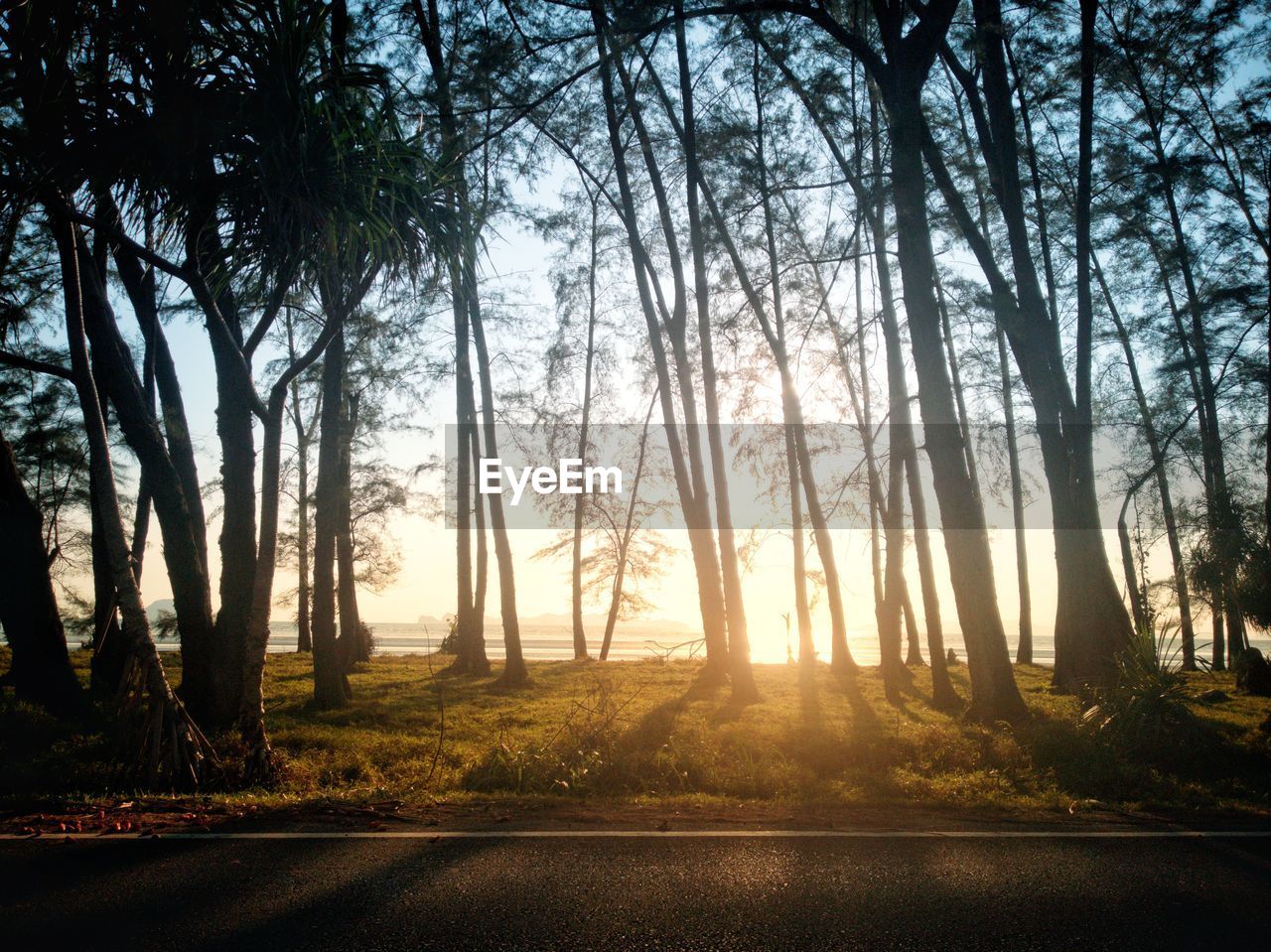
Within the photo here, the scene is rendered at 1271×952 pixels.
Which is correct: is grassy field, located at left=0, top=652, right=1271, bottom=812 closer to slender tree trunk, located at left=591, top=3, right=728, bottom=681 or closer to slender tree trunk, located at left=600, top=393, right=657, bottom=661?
slender tree trunk, located at left=591, top=3, right=728, bottom=681

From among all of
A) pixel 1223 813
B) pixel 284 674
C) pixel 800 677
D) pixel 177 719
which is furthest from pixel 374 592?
pixel 1223 813

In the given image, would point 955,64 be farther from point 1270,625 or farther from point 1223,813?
point 1223,813

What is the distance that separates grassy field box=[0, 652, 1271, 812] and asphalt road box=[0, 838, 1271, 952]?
1.78m

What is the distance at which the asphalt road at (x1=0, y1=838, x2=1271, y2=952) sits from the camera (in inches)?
159

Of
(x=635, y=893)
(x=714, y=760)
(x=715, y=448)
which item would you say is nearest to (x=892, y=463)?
(x=715, y=448)

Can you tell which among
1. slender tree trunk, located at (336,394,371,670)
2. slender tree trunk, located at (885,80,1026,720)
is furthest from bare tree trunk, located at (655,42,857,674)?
slender tree trunk, located at (336,394,371,670)

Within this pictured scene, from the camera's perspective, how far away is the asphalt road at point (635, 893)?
4043mm

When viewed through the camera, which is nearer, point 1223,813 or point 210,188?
point 1223,813

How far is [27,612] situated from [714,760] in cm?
940

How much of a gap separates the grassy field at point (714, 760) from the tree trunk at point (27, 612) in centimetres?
44

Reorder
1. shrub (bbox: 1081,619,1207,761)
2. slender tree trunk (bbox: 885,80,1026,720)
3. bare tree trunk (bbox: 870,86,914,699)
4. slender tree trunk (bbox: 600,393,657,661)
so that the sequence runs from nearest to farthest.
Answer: shrub (bbox: 1081,619,1207,761)
slender tree trunk (bbox: 885,80,1026,720)
bare tree trunk (bbox: 870,86,914,699)
slender tree trunk (bbox: 600,393,657,661)

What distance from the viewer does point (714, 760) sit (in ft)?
30.3

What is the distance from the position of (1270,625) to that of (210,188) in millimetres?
17943

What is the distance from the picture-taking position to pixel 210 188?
8.21 metres
